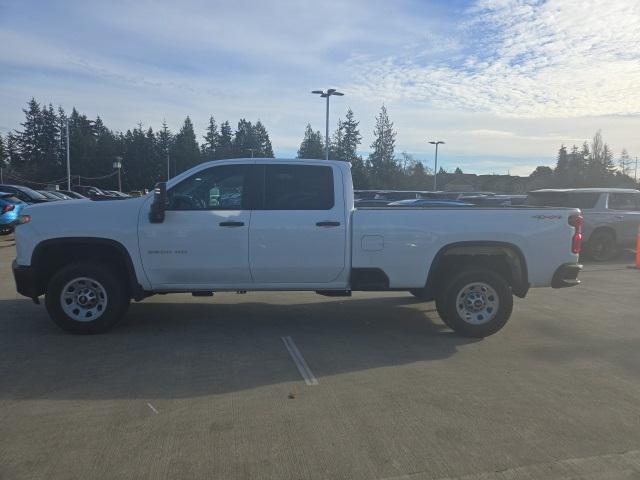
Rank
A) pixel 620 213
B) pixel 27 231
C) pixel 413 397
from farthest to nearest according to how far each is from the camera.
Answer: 1. pixel 620 213
2. pixel 27 231
3. pixel 413 397

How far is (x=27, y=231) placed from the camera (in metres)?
6.38

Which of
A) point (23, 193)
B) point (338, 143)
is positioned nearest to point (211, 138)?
point (338, 143)

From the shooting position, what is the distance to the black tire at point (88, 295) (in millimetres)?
6363

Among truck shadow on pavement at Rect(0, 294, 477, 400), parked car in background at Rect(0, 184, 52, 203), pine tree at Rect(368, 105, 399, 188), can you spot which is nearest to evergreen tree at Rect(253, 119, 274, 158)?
pine tree at Rect(368, 105, 399, 188)

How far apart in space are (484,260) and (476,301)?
0.54 m

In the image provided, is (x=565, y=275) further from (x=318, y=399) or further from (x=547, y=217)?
(x=318, y=399)

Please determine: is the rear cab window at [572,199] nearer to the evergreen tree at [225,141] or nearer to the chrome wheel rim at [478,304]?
the chrome wheel rim at [478,304]

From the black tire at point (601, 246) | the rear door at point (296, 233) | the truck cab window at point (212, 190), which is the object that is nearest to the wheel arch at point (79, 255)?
the truck cab window at point (212, 190)

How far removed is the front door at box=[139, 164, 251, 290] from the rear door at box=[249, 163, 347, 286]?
0.17 meters

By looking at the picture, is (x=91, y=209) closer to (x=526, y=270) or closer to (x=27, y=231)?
(x=27, y=231)

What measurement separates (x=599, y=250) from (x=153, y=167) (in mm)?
84230

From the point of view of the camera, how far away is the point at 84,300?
646 cm

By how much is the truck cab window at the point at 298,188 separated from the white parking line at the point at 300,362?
1581 mm

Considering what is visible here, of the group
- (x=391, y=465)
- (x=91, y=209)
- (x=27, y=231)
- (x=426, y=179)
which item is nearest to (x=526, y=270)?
(x=391, y=465)
